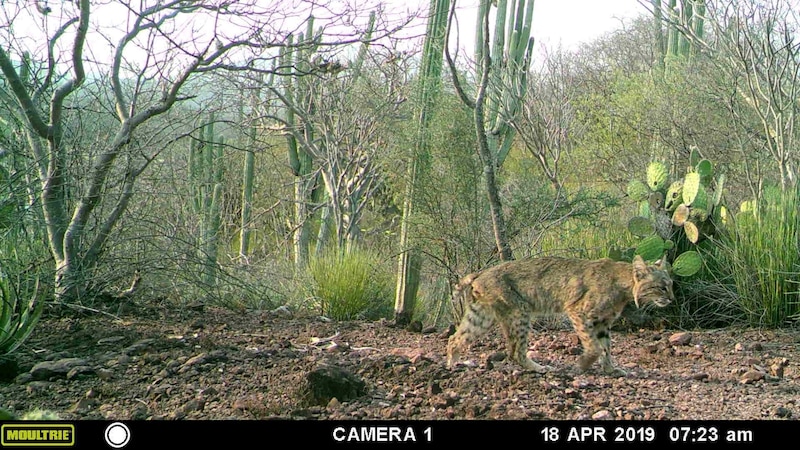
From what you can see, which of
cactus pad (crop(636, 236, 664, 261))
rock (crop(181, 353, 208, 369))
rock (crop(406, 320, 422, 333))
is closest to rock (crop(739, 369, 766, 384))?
cactus pad (crop(636, 236, 664, 261))

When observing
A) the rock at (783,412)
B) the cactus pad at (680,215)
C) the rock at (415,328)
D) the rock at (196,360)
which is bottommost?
the rock at (783,412)

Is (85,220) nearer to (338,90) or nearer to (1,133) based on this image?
(1,133)

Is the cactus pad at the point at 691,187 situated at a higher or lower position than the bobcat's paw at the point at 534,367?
higher

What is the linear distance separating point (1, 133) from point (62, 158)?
0.77 m

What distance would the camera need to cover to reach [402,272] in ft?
30.7

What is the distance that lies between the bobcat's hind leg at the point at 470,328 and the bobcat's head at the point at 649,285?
110 cm

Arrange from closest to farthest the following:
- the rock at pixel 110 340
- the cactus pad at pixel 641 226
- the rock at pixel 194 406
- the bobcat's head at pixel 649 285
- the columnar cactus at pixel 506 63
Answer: the rock at pixel 194 406 < the bobcat's head at pixel 649 285 < the rock at pixel 110 340 < the cactus pad at pixel 641 226 < the columnar cactus at pixel 506 63

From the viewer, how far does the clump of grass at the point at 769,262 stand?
8.09 meters

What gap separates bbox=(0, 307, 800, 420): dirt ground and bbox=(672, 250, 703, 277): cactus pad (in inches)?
26.2

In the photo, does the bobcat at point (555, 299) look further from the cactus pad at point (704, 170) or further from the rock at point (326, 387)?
the cactus pad at point (704, 170)

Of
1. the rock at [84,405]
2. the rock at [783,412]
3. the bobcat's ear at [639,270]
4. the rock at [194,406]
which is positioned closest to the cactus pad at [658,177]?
the bobcat's ear at [639,270]

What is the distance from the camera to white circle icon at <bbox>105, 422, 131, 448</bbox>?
401cm

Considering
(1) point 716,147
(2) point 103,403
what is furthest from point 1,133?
(1) point 716,147

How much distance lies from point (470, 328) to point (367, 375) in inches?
37.9
